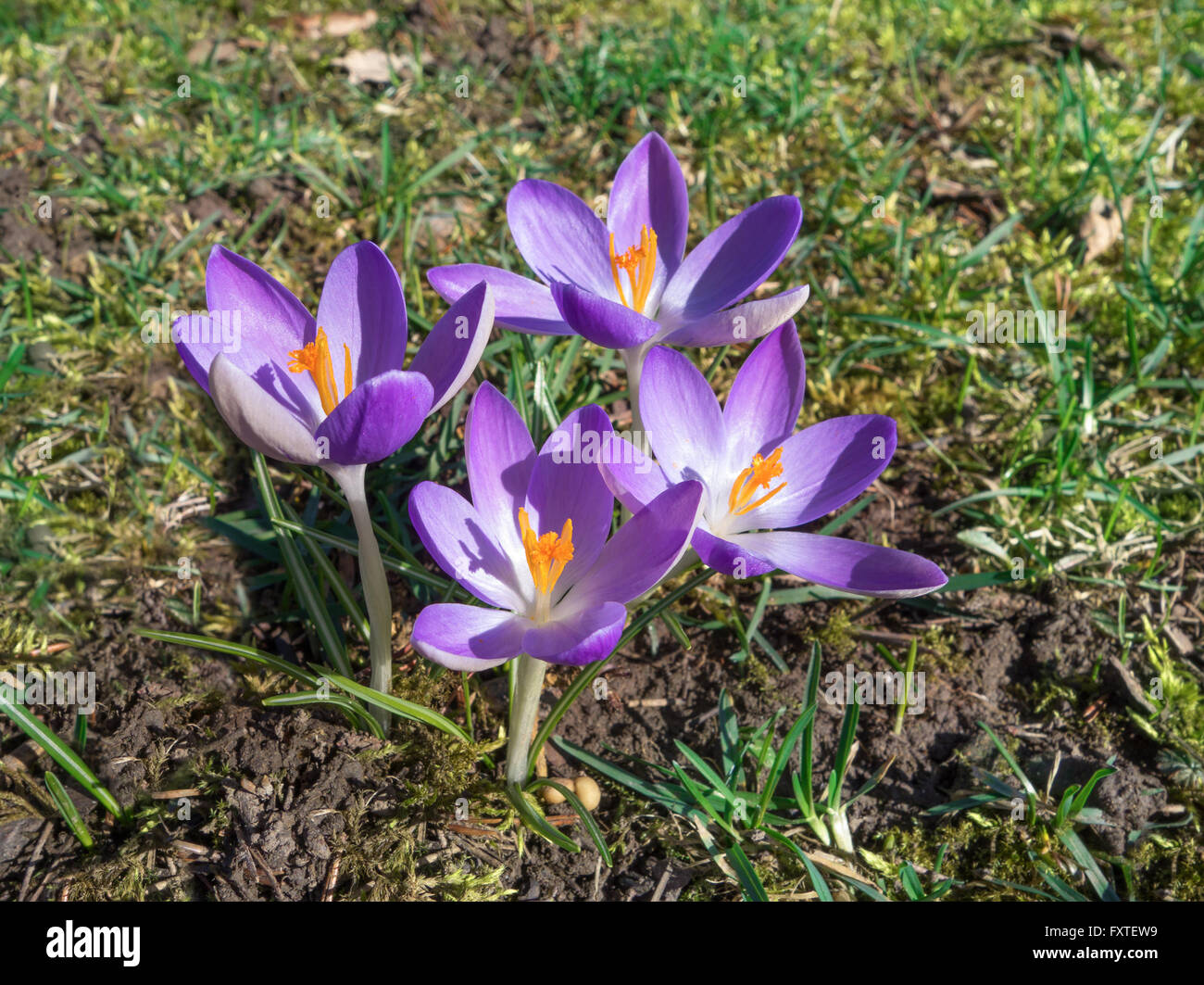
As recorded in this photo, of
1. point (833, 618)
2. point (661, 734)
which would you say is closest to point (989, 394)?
point (833, 618)

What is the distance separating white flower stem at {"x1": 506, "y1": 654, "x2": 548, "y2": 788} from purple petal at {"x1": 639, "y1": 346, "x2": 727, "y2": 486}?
1.32 ft

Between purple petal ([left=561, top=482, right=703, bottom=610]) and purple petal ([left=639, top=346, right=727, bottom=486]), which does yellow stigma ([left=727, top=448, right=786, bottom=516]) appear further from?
purple petal ([left=561, top=482, right=703, bottom=610])

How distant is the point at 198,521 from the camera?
2.28 metres

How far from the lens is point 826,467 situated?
1760mm

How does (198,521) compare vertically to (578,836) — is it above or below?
above

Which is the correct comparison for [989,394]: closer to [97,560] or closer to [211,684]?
[211,684]

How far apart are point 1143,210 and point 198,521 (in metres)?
2.92

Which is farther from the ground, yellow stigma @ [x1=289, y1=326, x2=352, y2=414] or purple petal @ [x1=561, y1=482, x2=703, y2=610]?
yellow stigma @ [x1=289, y1=326, x2=352, y2=414]

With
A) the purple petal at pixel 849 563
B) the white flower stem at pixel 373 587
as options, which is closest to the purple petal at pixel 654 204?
the purple petal at pixel 849 563

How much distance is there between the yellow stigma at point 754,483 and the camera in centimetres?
167

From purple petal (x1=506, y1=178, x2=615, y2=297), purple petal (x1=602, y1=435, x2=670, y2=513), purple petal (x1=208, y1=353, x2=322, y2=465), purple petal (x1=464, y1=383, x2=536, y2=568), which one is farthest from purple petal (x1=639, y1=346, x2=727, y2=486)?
purple petal (x1=208, y1=353, x2=322, y2=465)

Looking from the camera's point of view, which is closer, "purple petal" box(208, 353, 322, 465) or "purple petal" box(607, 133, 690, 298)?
"purple petal" box(208, 353, 322, 465)

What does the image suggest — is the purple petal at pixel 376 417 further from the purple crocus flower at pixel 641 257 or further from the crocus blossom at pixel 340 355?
the purple crocus flower at pixel 641 257

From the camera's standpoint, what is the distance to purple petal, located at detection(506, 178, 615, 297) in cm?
189
